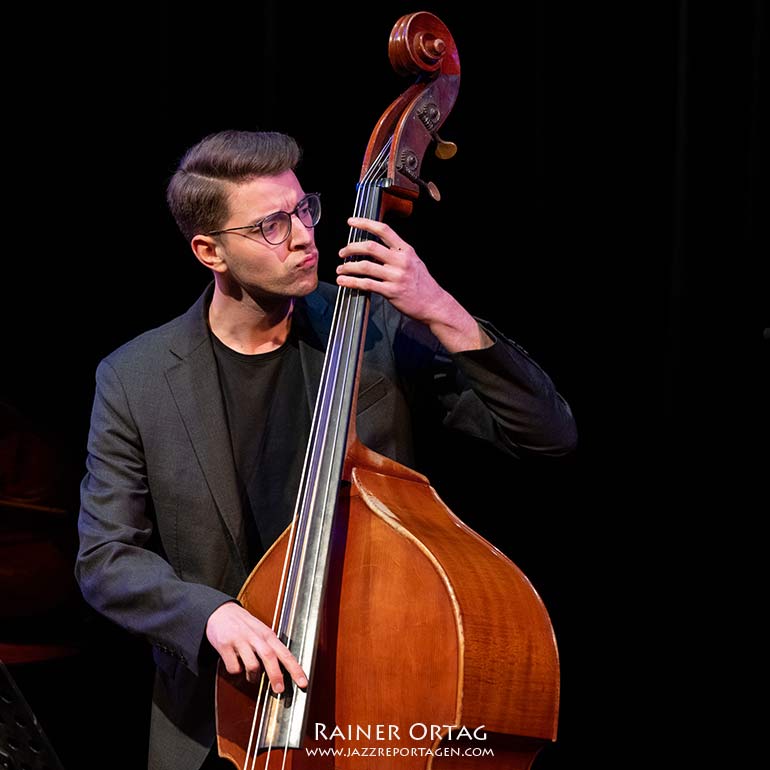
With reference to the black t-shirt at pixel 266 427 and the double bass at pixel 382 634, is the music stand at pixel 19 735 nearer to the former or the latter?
the double bass at pixel 382 634

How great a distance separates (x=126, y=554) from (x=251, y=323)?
0.54 metres

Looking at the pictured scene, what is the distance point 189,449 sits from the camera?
1.94m

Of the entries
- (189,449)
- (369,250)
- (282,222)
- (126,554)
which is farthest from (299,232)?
(126,554)

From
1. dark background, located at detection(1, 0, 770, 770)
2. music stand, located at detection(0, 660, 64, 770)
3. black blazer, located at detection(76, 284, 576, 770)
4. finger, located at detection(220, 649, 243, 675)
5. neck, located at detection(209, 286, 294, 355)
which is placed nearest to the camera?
music stand, located at detection(0, 660, 64, 770)

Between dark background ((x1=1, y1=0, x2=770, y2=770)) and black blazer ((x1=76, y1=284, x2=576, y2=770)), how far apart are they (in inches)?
29.7

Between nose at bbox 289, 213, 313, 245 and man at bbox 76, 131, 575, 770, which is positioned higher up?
nose at bbox 289, 213, 313, 245

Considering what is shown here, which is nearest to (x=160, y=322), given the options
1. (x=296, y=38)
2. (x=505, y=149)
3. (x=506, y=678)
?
(x=296, y=38)

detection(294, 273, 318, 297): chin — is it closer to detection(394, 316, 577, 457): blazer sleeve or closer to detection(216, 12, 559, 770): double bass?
detection(394, 316, 577, 457): blazer sleeve

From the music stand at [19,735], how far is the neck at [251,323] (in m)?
0.93

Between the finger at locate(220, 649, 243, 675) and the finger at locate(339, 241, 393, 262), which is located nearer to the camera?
the finger at locate(220, 649, 243, 675)

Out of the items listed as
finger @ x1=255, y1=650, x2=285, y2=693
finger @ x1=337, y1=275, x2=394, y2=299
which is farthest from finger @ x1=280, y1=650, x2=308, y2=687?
finger @ x1=337, y1=275, x2=394, y2=299

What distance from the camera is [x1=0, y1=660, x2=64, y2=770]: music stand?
4.18ft

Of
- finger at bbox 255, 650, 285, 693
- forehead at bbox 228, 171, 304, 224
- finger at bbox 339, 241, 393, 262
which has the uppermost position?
forehead at bbox 228, 171, 304, 224

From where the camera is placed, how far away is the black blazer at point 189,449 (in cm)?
185
